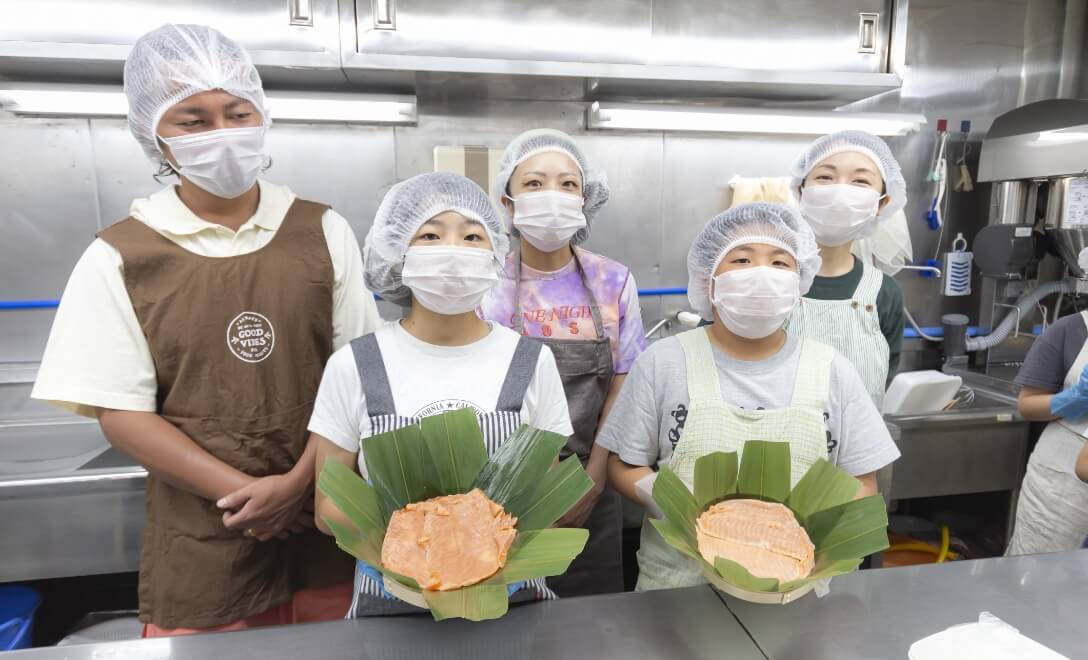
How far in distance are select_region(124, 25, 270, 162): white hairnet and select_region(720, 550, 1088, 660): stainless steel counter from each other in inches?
55.8

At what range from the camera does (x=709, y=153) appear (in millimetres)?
3189

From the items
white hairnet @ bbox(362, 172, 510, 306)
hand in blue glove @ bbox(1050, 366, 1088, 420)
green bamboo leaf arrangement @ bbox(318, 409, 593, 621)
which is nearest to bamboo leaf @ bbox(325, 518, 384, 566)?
green bamboo leaf arrangement @ bbox(318, 409, 593, 621)

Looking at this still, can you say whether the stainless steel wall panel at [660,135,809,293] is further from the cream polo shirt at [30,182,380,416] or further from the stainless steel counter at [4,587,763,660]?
the stainless steel counter at [4,587,763,660]

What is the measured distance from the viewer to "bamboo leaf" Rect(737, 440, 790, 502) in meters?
1.03

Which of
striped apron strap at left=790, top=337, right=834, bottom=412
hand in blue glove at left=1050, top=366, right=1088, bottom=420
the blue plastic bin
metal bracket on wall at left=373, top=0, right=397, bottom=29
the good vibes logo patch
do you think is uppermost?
metal bracket on wall at left=373, top=0, right=397, bottom=29

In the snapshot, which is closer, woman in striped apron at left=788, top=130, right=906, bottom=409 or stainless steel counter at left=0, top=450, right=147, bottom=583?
woman in striped apron at left=788, top=130, right=906, bottom=409

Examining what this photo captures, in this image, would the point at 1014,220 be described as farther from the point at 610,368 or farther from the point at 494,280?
the point at 494,280

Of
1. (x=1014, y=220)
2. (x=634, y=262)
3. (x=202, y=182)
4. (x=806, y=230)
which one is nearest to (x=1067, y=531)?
(x=806, y=230)

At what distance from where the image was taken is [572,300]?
5.87 ft

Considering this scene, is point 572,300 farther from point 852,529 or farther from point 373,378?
point 852,529

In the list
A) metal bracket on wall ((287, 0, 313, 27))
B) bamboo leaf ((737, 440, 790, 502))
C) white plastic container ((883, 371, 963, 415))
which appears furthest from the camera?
white plastic container ((883, 371, 963, 415))

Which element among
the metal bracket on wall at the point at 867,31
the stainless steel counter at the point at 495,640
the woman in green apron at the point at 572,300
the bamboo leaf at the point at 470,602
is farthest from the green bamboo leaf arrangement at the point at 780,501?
the metal bracket on wall at the point at 867,31

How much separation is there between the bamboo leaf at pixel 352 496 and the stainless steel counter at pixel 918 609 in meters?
0.59

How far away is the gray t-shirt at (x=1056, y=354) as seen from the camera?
1942 millimetres
